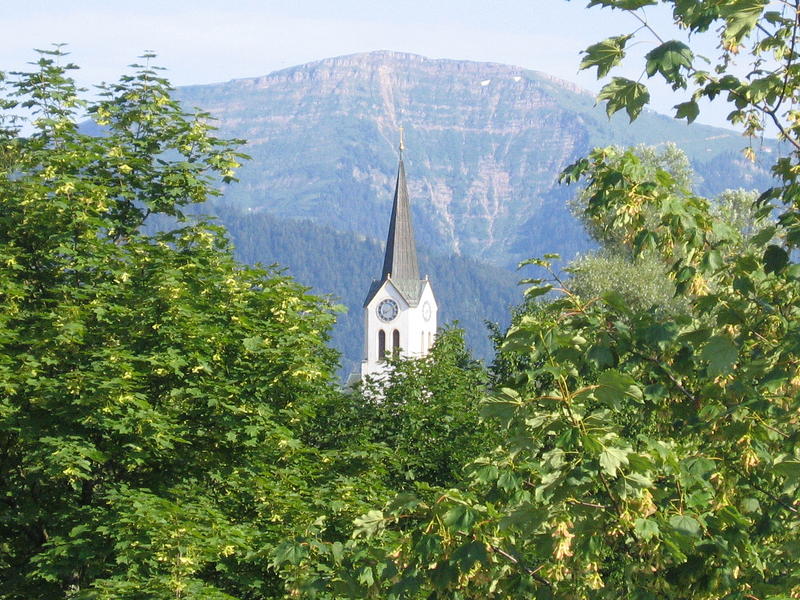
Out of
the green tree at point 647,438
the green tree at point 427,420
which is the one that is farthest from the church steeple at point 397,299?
the green tree at point 647,438

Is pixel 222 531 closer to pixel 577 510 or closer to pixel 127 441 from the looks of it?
pixel 127 441

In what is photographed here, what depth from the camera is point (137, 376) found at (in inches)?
759

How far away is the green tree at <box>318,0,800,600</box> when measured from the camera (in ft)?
18.4

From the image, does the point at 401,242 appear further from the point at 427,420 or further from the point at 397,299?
the point at 427,420

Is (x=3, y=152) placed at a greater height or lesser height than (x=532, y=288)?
lesser

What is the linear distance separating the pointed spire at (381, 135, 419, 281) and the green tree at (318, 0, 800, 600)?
107 m

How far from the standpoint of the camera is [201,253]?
23219 millimetres

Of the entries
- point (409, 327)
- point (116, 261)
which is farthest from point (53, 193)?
point (409, 327)

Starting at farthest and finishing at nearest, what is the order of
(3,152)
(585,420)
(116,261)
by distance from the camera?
(3,152) → (116,261) → (585,420)

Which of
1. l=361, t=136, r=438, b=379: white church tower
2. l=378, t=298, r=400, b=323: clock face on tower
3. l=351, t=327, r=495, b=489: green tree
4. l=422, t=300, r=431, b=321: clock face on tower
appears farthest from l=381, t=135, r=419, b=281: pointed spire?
l=351, t=327, r=495, b=489: green tree

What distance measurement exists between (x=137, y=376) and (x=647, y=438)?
14069mm

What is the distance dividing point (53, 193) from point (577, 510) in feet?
60.6

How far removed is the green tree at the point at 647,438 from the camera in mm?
5613

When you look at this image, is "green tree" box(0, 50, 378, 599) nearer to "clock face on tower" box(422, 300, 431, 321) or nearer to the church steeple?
the church steeple
